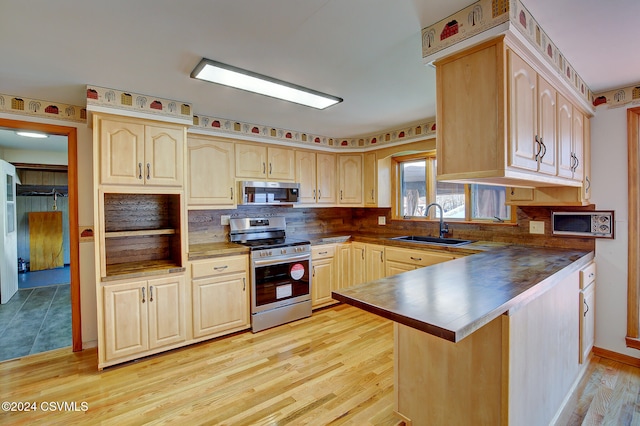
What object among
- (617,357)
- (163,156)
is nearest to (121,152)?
(163,156)

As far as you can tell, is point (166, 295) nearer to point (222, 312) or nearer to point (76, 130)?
point (222, 312)

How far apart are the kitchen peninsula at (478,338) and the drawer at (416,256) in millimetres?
1063

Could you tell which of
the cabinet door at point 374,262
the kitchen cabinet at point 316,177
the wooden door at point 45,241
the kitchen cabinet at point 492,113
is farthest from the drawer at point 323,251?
the wooden door at point 45,241

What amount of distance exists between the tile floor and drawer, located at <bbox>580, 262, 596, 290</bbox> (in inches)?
182

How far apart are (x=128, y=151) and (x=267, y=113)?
1.33 metres

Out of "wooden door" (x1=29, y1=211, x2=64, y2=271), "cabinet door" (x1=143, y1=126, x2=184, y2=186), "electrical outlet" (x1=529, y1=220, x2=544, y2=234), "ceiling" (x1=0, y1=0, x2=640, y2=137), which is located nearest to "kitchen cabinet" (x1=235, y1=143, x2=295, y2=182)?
"cabinet door" (x1=143, y1=126, x2=184, y2=186)

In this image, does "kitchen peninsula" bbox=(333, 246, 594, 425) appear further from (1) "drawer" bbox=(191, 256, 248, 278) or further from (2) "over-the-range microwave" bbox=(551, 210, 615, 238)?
(1) "drawer" bbox=(191, 256, 248, 278)

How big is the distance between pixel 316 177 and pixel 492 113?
2.86 metres

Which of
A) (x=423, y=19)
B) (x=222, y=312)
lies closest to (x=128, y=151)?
(x=222, y=312)

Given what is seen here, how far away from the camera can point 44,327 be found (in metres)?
3.36

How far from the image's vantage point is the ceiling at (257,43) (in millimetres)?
1422

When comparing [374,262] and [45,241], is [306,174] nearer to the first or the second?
[374,262]

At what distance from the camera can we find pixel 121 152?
2.52 meters

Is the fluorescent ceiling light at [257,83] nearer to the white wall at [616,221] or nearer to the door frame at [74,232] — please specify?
the door frame at [74,232]
